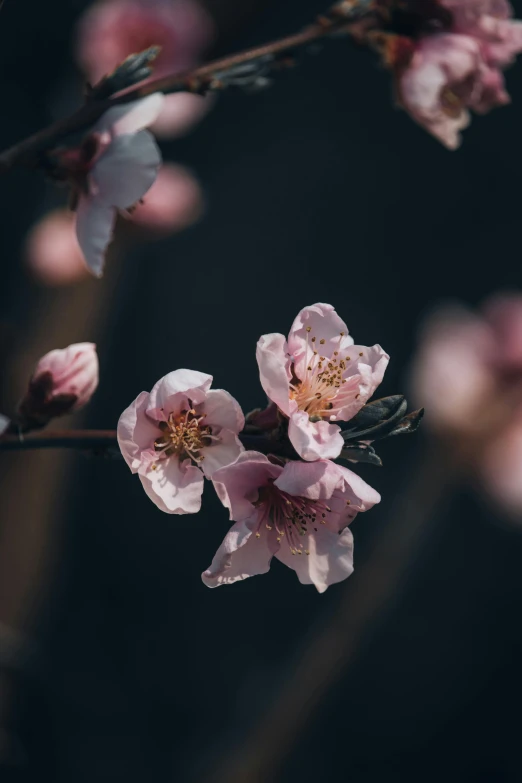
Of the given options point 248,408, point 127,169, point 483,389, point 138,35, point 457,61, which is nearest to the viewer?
Result: point 127,169

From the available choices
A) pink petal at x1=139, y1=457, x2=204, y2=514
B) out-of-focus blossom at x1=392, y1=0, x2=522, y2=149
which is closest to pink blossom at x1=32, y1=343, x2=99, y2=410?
pink petal at x1=139, y1=457, x2=204, y2=514

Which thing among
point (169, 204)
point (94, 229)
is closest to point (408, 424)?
point (94, 229)

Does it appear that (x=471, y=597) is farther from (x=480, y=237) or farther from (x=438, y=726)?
(x=480, y=237)

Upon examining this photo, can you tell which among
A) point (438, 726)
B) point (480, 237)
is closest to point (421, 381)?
point (480, 237)

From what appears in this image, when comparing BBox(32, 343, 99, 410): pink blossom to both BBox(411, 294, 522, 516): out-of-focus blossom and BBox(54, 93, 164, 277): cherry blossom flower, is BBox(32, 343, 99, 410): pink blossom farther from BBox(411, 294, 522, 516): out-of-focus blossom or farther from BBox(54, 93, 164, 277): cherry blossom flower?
BBox(411, 294, 522, 516): out-of-focus blossom

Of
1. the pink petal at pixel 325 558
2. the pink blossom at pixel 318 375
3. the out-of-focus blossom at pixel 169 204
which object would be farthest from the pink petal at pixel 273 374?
the out-of-focus blossom at pixel 169 204

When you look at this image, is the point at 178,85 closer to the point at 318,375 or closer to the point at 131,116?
the point at 131,116
